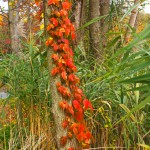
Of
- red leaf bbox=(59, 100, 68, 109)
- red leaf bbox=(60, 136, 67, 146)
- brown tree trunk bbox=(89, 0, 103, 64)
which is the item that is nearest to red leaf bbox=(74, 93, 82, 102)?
red leaf bbox=(59, 100, 68, 109)

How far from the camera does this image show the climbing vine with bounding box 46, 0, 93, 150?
290 centimetres

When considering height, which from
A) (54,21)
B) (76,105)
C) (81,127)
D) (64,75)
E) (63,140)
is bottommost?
(63,140)

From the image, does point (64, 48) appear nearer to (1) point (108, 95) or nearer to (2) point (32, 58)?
(2) point (32, 58)

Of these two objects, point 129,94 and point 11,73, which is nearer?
point 129,94

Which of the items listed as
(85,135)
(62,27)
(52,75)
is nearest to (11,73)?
(52,75)

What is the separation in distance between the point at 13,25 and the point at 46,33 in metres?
4.83

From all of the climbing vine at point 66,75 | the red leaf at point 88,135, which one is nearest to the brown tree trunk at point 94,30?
the climbing vine at point 66,75

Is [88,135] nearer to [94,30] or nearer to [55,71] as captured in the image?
[55,71]

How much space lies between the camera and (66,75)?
291 cm

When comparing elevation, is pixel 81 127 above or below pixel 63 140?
above

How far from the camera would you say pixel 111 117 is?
3068mm

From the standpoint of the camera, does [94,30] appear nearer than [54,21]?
No

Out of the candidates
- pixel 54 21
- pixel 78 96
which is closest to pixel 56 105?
pixel 78 96

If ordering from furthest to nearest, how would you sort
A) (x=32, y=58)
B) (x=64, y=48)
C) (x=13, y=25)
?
(x=13, y=25)
(x=32, y=58)
(x=64, y=48)
